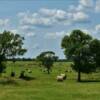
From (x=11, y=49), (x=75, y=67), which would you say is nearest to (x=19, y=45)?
(x=11, y=49)

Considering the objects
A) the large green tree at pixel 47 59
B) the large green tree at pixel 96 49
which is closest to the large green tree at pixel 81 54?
the large green tree at pixel 96 49

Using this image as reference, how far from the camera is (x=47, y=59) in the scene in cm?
12875

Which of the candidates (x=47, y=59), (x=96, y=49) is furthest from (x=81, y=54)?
(x=47, y=59)

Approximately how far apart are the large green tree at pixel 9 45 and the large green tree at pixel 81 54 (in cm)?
1500

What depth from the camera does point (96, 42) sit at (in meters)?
95.9

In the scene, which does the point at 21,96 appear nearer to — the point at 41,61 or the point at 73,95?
the point at 73,95

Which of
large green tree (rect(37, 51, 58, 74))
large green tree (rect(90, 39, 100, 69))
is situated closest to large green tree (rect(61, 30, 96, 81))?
large green tree (rect(90, 39, 100, 69))

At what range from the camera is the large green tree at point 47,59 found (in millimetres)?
128375

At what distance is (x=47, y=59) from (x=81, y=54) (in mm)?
35894

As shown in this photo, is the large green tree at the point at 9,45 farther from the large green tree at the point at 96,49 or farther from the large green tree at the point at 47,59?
the large green tree at the point at 47,59

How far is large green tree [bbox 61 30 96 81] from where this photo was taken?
304ft

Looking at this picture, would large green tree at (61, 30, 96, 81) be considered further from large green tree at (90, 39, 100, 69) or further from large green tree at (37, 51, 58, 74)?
large green tree at (37, 51, 58, 74)

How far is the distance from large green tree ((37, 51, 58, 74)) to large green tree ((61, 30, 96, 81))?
29.7 meters

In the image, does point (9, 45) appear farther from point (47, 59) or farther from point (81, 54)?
point (47, 59)
